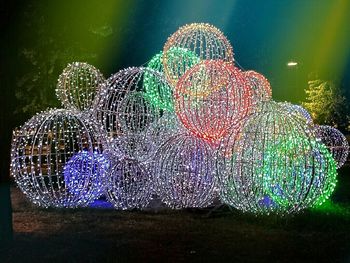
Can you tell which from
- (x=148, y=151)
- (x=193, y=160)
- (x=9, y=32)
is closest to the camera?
(x=9, y=32)

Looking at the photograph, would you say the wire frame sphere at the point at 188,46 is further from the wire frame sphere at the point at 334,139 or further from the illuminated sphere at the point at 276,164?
the wire frame sphere at the point at 334,139

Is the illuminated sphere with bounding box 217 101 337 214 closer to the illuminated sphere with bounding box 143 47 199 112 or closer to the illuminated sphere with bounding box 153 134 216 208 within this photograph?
the illuminated sphere with bounding box 153 134 216 208

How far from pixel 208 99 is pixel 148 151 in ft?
4.81

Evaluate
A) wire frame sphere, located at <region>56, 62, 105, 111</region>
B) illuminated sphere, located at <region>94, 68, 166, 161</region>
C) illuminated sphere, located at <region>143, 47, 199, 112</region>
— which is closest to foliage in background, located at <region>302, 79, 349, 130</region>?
wire frame sphere, located at <region>56, 62, 105, 111</region>

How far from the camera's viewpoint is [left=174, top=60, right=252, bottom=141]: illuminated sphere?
30.5 ft

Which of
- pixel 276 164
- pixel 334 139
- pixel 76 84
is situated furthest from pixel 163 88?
pixel 334 139

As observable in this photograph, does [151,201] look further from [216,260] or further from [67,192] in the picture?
[216,260]

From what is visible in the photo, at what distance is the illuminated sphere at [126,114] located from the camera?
1023cm

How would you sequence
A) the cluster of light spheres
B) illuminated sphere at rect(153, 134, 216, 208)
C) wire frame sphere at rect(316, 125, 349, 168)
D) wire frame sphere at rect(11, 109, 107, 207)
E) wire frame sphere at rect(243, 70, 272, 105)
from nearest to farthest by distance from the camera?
the cluster of light spheres, illuminated sphere at rect(153, 134, 216, 208), wire frame sphere at rect(11, 109, 107, 207), wire frame sphere at rect(243, 70, 272, 105), wire frame sphere at rect(316, 125, 349, 168)

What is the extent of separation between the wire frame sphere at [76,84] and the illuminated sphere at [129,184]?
174cm

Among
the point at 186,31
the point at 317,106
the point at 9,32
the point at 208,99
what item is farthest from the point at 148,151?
the point at 317,106

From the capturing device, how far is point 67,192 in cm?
1053

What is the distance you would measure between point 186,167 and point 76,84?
3490mm

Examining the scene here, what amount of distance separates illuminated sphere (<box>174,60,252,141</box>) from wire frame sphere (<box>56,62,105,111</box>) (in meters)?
2.61
